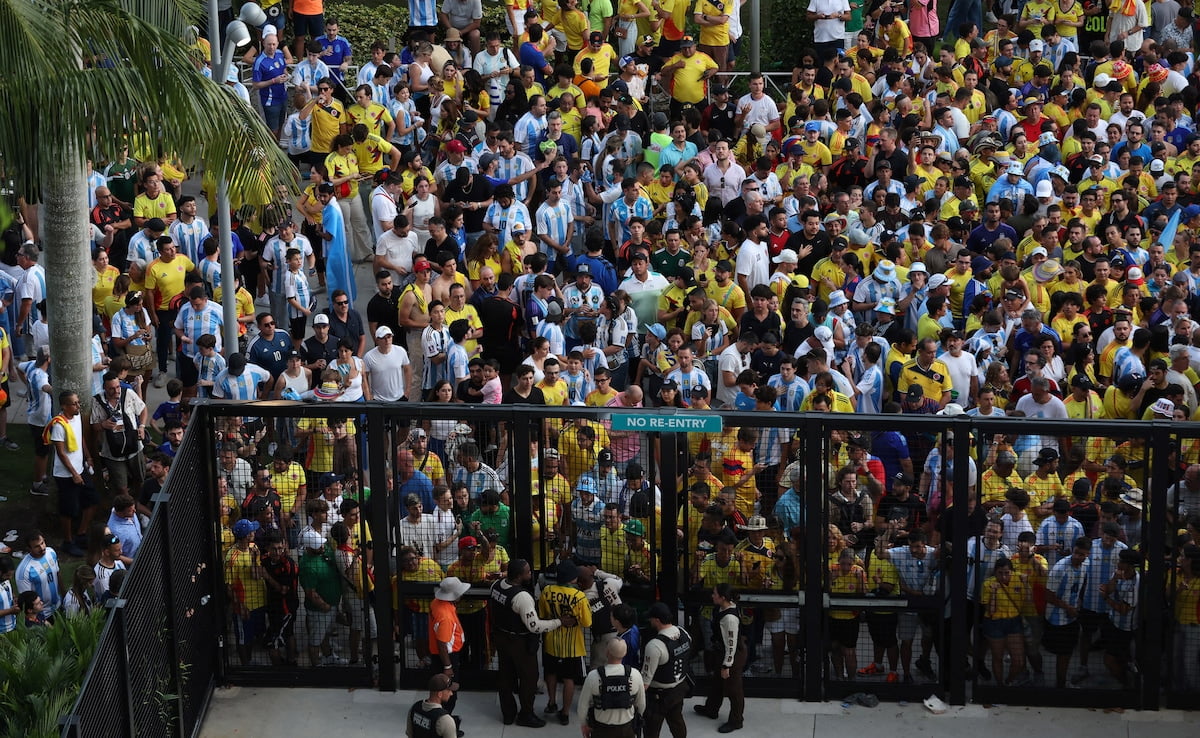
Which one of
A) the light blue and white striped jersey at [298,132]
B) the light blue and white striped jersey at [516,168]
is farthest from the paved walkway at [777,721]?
the light blue and white striped jersey at [298,132]

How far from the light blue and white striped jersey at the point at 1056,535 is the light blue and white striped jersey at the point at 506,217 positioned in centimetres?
782

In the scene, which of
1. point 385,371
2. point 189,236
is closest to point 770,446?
point 385,371

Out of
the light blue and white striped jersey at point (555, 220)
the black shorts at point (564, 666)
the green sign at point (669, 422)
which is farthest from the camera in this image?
the light blue and white striped jersey at point (555, 220)

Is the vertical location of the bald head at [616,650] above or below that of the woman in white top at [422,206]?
below

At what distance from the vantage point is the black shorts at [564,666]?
1259 cm

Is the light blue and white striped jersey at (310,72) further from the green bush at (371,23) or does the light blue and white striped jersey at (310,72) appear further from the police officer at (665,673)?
the police officer at (665,673)

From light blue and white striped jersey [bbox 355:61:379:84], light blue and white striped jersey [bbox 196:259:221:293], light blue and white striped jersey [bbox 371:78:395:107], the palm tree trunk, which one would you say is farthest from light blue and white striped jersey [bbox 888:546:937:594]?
light blue and white striped jersey [bbox 355:61:379:84]

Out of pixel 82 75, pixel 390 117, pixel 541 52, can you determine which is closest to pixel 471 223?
pixel 390 117

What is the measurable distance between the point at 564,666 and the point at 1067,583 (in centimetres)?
375

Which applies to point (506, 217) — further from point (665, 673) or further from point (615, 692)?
point (615, 692)

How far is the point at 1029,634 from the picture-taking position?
12.6 meters

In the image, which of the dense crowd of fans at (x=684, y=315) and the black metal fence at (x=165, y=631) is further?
the dense crowd of fans at (x=684, y=315)

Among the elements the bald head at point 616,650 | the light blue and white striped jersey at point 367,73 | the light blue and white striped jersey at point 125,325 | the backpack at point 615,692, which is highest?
the light blue and white striped jersey at point 367,73

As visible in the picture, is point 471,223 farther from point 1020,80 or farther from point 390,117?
point 1020,80
